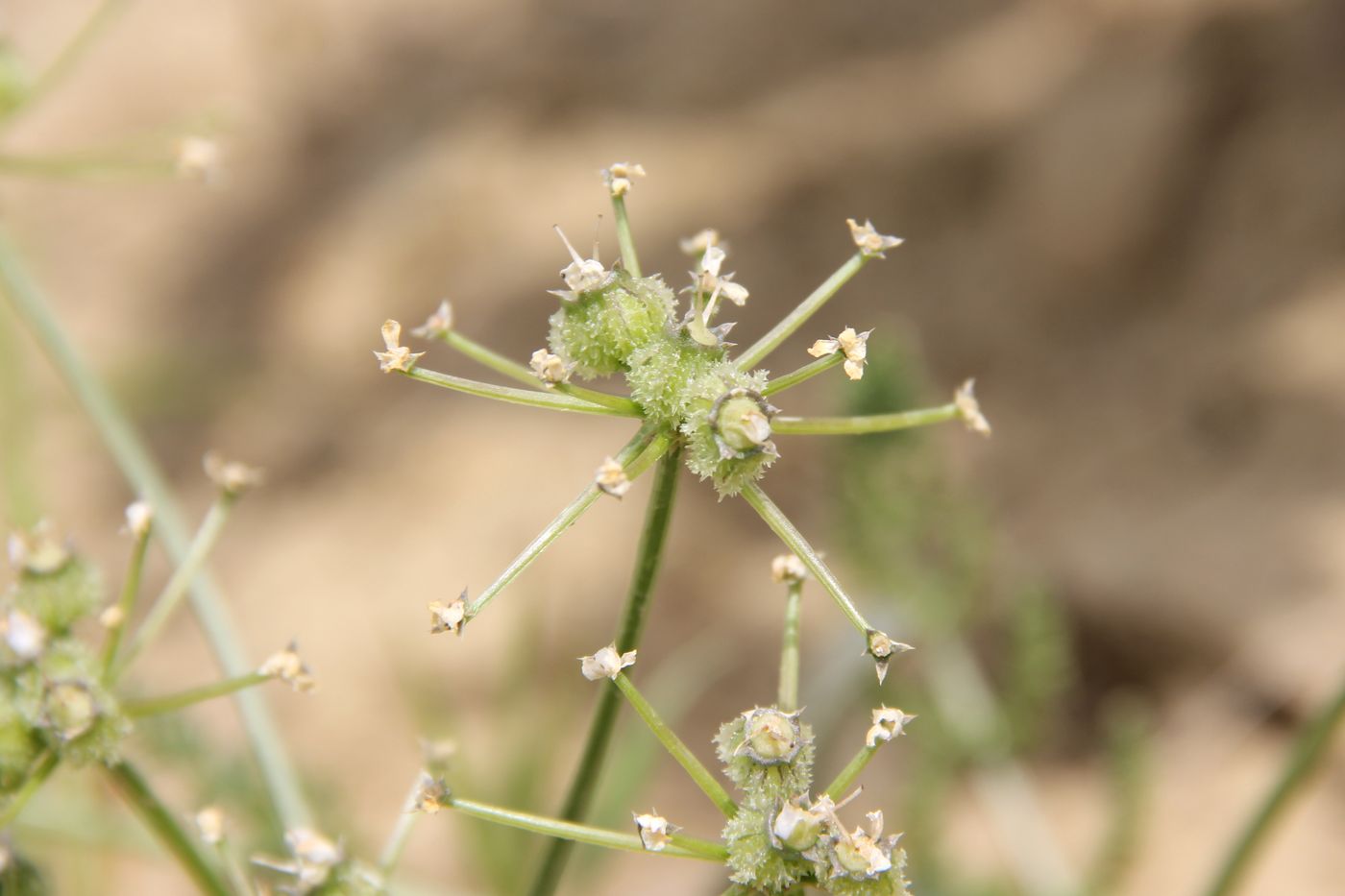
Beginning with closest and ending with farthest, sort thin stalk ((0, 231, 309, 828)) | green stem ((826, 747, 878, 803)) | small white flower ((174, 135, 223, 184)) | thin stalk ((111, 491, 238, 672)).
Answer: green stem ((826, 747, 878, 803)) → thin stalk ((111, 491, 238, 672)) → thin stalk ((0, 231, 309, 828)) → small white flower ((174, 135, 223, 184))

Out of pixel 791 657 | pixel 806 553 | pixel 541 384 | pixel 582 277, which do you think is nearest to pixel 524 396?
pixel 541 384

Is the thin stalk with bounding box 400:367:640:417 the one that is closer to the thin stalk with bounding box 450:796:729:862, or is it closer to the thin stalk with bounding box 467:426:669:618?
the thin stalk with bounding box 467:426:669:618

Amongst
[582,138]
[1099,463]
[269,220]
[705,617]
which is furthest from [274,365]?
[1099,463]

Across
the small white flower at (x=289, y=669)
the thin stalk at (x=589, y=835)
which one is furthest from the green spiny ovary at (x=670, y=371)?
the small white flower at (x=289, y=669)

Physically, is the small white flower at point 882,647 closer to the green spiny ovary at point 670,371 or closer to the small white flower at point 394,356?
the green spiny ovary at point 670,371

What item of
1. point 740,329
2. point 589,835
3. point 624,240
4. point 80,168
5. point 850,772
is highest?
point 740,329

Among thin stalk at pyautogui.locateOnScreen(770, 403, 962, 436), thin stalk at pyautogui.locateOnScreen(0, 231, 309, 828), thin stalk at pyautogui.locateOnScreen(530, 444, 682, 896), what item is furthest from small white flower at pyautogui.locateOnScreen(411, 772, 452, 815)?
thin stalk at pyautogui.locateOnScreen(0, 231, 309, 828)

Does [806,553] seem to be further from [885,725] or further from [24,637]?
[24,637]
